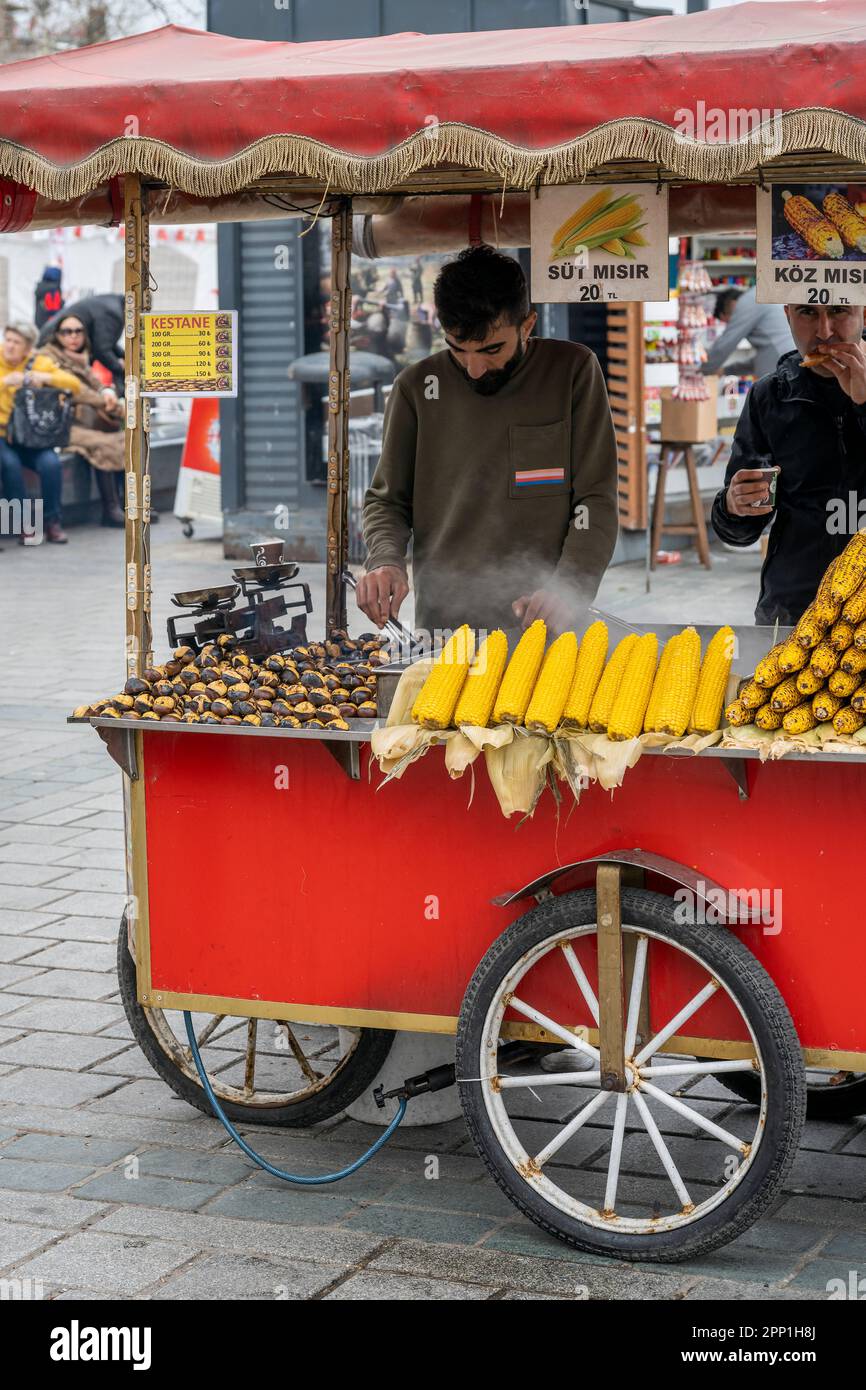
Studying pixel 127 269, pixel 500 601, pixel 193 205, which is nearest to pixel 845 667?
pixel 500 601

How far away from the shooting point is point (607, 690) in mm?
3455

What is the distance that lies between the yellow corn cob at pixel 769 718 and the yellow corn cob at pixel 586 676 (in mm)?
348

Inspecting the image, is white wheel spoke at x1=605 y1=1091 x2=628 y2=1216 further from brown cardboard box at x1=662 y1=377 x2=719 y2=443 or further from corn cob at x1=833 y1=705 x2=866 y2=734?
brown cardboard box at x1=662 y1=377 x2=719 y2=443

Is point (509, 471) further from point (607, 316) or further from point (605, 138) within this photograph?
point (607, 316)

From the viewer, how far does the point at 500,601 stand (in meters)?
4.66

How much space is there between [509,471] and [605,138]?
1.49 meters

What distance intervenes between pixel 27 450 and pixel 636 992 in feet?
40.2

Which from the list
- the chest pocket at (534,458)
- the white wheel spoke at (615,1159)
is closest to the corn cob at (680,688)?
the white wheel spoke at (615,1159)

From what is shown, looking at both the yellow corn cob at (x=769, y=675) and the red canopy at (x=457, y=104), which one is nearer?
the red canopy at (x=457, y=104)

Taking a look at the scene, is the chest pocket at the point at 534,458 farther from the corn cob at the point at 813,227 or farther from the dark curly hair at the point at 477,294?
the corn cob at the point at 813,227

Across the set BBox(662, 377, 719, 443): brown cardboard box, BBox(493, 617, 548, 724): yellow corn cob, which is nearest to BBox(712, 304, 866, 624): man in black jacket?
BBox(493, 617, 548, 724): yellow corn cob

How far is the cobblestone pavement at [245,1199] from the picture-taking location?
342 centimetres

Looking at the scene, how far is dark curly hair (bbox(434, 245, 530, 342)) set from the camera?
4398 millimetres
